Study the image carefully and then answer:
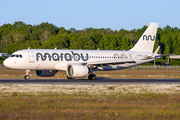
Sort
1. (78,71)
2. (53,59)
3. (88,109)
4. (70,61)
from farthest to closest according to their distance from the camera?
(70,61) < (53,59) < (78,71) < (88,109)

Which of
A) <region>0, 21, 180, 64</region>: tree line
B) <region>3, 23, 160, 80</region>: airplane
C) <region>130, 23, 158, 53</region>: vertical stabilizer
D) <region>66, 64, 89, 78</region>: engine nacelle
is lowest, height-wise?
<region>66, 64, 89, 78</region>: engine nacelle

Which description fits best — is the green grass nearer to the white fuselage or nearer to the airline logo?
the white fuselage

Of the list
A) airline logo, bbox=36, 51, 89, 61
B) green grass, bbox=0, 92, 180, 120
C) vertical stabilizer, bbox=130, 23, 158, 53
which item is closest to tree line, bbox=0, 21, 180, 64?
vertical stabilizer, bbox=130, 23, 158, 53

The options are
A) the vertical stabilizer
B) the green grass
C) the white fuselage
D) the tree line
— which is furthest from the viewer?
the tree line

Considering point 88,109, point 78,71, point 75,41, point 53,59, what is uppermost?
point 75,41

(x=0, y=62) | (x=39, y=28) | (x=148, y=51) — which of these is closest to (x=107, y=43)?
(x=0, y=62)

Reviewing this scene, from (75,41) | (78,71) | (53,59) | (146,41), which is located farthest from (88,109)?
(75,41)

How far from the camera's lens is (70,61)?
39.1 meters

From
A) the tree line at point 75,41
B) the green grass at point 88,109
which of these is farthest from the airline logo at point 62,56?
the tree line at point 75,41

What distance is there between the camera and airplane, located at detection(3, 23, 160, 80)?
36781 millimetres

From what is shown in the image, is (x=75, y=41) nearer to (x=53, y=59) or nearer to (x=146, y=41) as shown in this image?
(x=146, y=41)

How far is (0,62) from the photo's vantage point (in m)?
98.2

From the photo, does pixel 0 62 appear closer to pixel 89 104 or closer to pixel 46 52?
pixel 46 52

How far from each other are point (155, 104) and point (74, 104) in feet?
14.7
